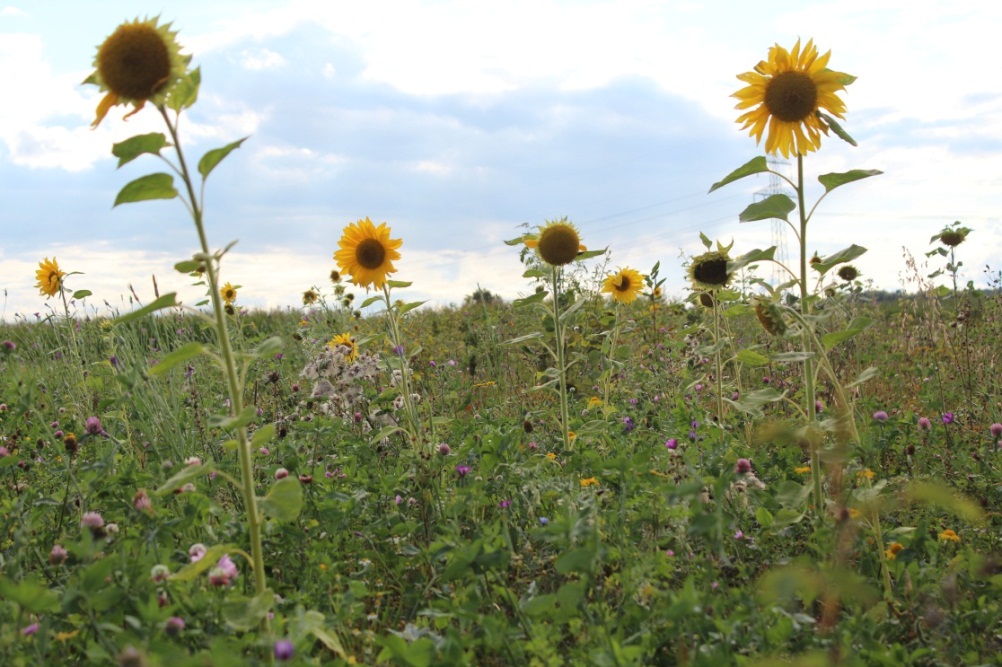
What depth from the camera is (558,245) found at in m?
3.48

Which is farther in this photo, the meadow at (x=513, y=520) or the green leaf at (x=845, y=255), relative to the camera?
the green leaf at (x=845, y=255)

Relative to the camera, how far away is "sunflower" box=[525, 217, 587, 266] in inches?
137

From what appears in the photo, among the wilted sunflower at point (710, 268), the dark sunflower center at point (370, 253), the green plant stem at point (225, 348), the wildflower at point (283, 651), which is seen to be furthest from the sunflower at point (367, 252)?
the wildflower at point (283, 651)

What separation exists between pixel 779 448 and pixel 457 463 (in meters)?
1.64

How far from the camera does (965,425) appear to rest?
426 centimetres

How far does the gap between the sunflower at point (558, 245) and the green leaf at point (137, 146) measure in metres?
1.98

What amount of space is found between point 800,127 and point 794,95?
126 mm

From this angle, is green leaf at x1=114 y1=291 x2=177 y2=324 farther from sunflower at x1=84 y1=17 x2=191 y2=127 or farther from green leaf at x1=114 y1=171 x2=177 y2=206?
sunflower at x1=84 y1=17 x2=191 y2=127

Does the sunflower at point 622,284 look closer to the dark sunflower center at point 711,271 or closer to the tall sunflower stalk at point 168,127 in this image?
the dark sunflower center at point 711,271

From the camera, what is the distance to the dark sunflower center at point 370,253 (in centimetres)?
376

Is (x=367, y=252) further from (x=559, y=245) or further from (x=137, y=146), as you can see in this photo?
(x=137, y=146)

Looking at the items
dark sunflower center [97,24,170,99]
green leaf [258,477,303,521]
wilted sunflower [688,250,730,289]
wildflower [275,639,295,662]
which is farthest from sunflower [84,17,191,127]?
wilted sunflower [688,250,730,289]

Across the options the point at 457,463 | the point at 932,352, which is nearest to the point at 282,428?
the point at 457,463

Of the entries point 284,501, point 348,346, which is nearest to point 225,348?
point 284,501
